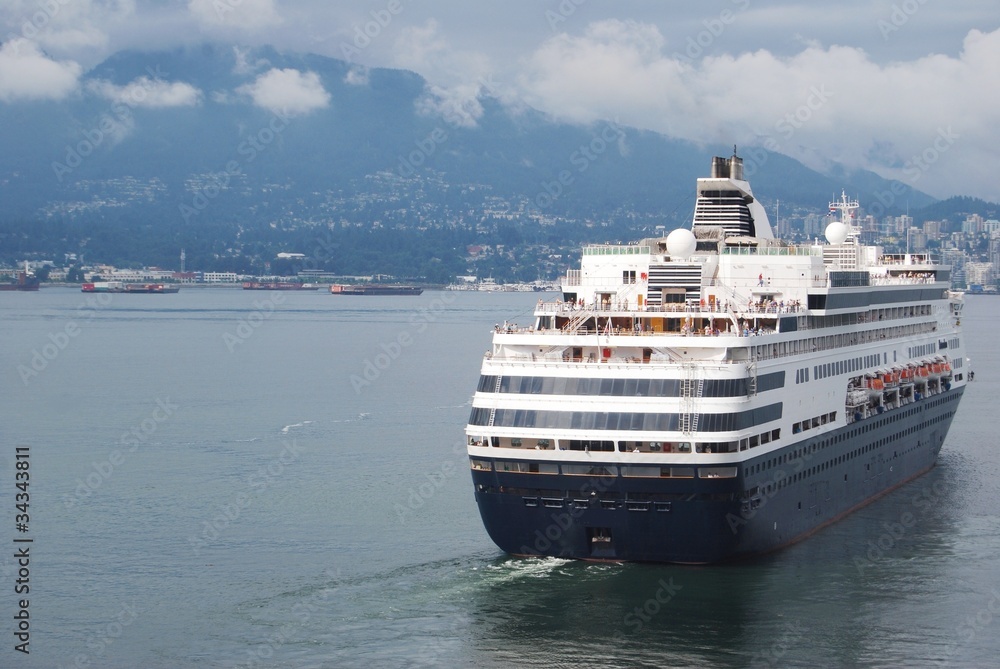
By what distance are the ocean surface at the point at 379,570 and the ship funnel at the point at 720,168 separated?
1095 cm

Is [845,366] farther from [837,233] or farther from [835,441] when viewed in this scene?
[837,233]

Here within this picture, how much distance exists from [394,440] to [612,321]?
20073 mm

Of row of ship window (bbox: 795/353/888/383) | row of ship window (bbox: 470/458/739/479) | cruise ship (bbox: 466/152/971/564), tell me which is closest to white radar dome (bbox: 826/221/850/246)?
row of ship window (bbox: 795/353/888/383)

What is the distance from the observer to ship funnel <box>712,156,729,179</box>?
45062 millimetres

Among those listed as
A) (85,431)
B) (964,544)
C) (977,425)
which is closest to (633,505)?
(964,544)

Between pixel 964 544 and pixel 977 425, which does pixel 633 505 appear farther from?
pixel 977 425

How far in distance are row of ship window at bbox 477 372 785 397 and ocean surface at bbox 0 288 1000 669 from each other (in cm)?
410

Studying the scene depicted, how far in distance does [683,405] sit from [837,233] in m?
22.6

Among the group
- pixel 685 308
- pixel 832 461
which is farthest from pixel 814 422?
pixel 685 308

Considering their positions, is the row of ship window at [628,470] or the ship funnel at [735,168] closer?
the row of ship window at [628,470]

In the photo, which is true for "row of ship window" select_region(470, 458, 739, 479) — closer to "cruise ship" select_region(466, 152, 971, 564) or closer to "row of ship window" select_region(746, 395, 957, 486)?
"cruise ship" select_region(466, 152, 971, 564)

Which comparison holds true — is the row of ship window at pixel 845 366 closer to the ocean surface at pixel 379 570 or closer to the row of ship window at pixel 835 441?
the row of ship window at pixel 835 441

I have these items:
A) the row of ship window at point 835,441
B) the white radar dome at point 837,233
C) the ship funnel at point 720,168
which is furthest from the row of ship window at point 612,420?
the white radar dome at point 837,233

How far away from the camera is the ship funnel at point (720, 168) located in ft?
148
